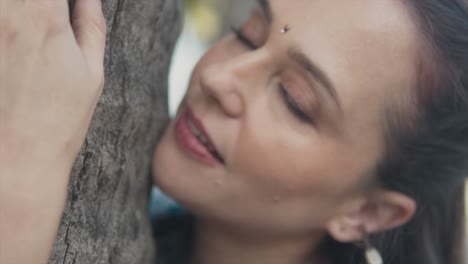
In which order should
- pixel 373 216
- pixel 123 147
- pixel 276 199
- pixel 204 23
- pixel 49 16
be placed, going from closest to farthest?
1. pixel 49 16
2. pixel 123 147
3. pixel 276 199
4. pixel 373 216
5. pixel 204 23

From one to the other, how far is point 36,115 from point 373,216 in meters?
0.83

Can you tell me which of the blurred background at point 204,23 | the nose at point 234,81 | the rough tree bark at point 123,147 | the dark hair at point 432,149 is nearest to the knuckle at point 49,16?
the rough tree bark at point 123,147

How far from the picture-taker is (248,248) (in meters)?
1.33

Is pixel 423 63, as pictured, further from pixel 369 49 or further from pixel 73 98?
pixel 73 98

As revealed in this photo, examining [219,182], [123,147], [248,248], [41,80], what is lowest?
Result: [248,248]

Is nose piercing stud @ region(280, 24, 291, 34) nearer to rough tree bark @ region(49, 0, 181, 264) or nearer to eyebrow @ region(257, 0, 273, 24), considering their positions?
eyebrow @ region(257, 0, 273, 24)

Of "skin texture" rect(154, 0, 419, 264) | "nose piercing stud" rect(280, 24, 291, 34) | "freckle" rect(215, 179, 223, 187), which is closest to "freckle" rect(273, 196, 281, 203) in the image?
"skin texture" rect(154, 0, 419, 264)

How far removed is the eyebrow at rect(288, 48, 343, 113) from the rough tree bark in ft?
0.96

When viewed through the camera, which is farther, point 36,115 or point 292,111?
point 292,111

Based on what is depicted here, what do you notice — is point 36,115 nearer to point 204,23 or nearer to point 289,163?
point 289,163

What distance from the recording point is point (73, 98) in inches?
28.1

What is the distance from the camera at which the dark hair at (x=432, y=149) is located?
43.8 inches

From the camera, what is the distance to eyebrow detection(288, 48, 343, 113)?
1.05 metres

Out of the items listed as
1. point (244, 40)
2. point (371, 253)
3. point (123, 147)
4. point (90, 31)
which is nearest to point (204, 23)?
point (244, 40)
